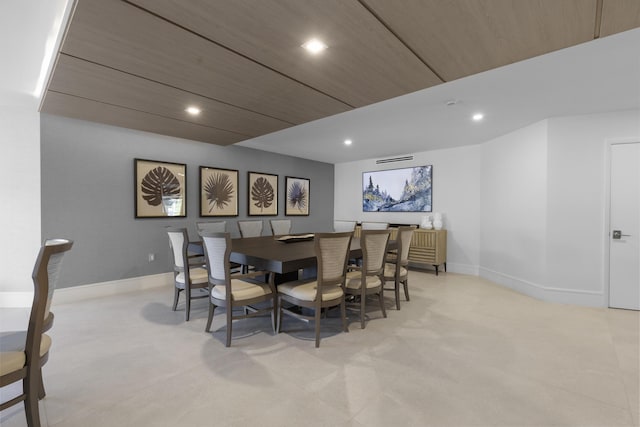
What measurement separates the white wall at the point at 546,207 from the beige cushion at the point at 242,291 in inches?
156

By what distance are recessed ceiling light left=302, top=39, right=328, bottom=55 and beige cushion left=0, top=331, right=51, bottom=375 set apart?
2.42 meters

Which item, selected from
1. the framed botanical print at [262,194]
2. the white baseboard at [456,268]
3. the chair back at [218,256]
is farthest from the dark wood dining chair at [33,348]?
the white baseboard at [456,268]

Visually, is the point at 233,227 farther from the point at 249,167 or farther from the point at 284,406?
the point at 284,406

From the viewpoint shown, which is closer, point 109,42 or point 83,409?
point 83,409

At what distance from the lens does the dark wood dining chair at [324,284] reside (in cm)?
259

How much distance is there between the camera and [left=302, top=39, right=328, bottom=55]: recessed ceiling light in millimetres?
1931

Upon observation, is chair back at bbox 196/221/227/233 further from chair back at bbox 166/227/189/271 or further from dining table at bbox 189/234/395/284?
chair back at bbox 166/227/189/271

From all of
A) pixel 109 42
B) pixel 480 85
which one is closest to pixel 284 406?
pixel 109 42

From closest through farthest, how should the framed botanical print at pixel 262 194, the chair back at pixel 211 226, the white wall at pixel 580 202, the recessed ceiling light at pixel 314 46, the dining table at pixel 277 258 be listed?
the recessed ceiling light at pixel 314 46, the dining table at pixel 277 258, the white wall at pixel 580 202, the chair back at pixel 211 226, the framed botanical print at pixel 262 194

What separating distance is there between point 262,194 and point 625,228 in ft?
19.0

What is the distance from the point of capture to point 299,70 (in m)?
2.34

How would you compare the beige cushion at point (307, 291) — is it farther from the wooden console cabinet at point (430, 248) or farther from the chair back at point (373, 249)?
the wooden console cabinet at point (430, 248)

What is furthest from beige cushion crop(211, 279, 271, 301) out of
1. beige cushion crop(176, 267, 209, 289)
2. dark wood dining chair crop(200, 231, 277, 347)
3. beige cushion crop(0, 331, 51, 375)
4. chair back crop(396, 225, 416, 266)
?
chair back crop(396, 225, 416, 266)

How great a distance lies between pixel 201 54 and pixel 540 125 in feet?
14.9
